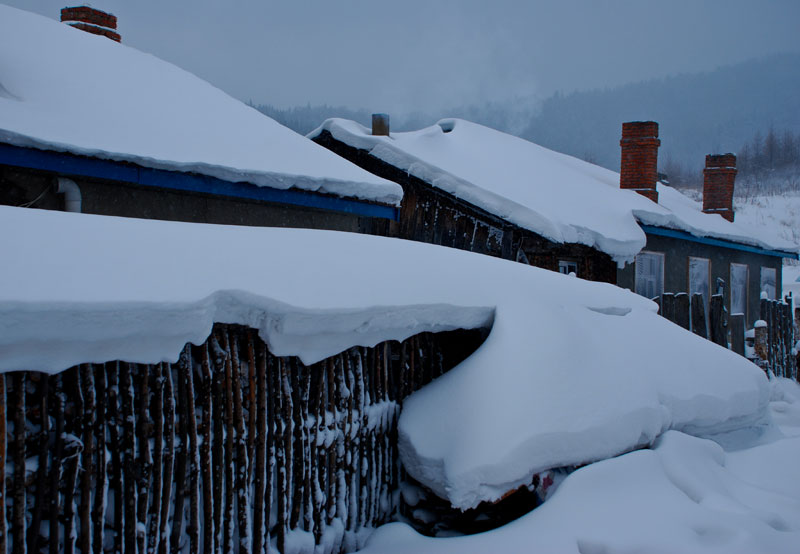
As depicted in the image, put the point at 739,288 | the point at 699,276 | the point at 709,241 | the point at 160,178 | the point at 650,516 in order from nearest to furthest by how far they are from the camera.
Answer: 1. the point at 650,516
2. the point at 160,178
3. the point at 709,241
4. the point at 699,276
5. the point at 739,288

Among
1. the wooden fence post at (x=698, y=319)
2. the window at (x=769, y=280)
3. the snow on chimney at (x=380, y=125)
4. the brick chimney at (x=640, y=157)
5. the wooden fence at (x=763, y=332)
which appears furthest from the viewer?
the window at (x=769, y=280)

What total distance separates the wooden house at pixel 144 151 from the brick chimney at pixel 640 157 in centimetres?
893

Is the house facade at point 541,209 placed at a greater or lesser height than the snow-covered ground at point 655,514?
greater

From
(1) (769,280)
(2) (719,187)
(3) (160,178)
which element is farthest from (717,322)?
(1) (769,280)

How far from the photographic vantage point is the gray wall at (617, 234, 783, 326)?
39.9ft

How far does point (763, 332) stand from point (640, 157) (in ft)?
21.2

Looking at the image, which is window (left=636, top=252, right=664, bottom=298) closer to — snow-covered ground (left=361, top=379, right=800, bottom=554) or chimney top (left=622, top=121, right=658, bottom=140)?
chimney top (left=622, top=121, right=658, bottom=140)

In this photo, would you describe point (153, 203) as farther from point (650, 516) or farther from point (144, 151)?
point (650, 516)

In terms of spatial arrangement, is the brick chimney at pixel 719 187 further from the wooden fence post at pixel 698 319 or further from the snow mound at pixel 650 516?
the snow mound at pixel 650 516

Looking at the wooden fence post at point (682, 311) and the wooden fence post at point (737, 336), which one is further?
the wooden fence post at point (737, 336)

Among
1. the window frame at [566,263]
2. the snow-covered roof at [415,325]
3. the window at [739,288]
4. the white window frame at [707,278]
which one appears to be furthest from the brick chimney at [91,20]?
the window at [739,288]

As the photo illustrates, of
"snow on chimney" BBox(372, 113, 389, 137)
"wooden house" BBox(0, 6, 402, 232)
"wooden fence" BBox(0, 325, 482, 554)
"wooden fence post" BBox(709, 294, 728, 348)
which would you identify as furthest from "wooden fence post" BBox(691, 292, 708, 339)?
"snow on chimney" BBox(372, 113, 389, 137)

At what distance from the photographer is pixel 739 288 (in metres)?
15.8

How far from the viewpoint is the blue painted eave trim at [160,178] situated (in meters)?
4.21
